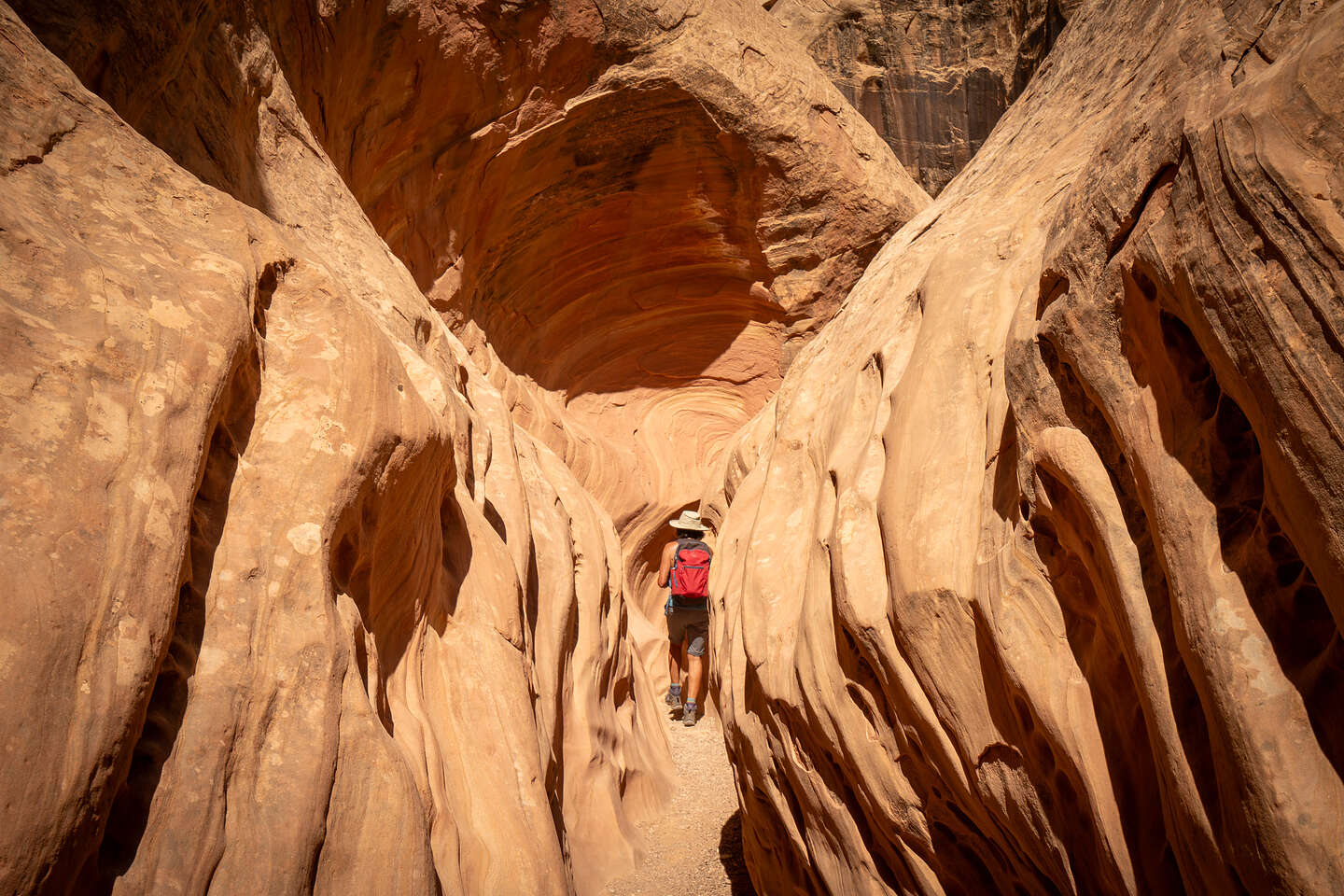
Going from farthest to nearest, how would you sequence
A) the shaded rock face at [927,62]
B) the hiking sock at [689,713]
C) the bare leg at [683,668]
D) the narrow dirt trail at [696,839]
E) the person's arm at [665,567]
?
the shaded rock face at [927,62] < the person's arm at [665,567] < the bare leg at [683,668] < the hiking sock at [689,713] < the narrow dirt trail at [696,839]

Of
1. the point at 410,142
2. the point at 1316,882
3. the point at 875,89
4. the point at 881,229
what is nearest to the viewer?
the point at 1316,882

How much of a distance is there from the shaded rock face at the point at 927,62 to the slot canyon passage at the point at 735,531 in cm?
567

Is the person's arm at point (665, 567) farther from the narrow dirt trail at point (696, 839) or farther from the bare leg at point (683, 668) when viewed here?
the narrow dirt trail at point (696, 839)

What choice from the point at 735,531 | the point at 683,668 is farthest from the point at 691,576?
the point at 735,531

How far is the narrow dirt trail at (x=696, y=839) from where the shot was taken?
3396mm

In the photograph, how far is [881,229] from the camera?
6359mm

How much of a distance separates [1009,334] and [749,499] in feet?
5.30

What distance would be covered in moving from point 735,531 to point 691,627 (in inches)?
75.6

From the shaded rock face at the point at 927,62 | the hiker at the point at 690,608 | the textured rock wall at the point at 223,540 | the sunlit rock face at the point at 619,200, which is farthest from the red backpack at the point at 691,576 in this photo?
the shaded rock face at the point at 927,62

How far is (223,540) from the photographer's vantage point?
6.81ft

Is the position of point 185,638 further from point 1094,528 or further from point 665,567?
point 665,567

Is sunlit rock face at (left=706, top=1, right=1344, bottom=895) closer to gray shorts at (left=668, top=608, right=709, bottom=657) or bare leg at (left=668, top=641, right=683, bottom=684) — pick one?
gray shorts at (left=668, top=608, right=709, bottom=657)

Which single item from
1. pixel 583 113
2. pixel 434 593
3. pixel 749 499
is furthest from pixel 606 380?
pixel 434 593

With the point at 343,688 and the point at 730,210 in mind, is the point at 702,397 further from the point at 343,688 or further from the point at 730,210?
the point at 343,688
